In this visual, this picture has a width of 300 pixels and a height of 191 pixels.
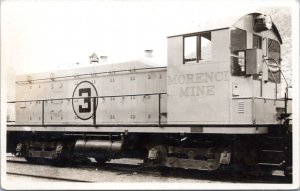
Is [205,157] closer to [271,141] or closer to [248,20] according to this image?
[271,141]

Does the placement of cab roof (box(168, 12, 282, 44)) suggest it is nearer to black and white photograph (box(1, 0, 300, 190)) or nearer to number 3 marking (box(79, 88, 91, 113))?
black and white photograph (box(1, 0, 300, 190))

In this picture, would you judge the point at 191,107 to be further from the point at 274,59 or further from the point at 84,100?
the point at 84,100

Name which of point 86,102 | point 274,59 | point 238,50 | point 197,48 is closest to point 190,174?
point 197,48

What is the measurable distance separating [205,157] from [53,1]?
176 inches

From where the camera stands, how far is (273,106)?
845cm

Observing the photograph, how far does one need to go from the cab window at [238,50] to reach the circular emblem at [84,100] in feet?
13.0

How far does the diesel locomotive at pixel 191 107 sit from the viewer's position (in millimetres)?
8039

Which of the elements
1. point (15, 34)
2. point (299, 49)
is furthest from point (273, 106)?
point (15, 34)

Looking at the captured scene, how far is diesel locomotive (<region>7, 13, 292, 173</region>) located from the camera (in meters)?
8.04

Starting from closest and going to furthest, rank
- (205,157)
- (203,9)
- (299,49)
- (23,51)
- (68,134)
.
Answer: (299,49)
(203,9)
(205,157)
(23,51)
(68,134)

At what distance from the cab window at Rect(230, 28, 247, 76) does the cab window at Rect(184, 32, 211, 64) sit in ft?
1.60

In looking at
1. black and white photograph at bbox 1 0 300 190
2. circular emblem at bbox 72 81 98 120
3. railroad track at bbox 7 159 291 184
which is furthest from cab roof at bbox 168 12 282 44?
circular emblem at bbox 72 81 98 120

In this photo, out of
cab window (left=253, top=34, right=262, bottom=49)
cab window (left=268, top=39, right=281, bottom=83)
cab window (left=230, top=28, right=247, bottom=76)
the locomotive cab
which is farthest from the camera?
cab window (left=268, top=39, right=281, bottom=83)

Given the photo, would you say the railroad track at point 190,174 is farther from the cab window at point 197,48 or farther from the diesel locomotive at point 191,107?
the cab window at point 197,48
